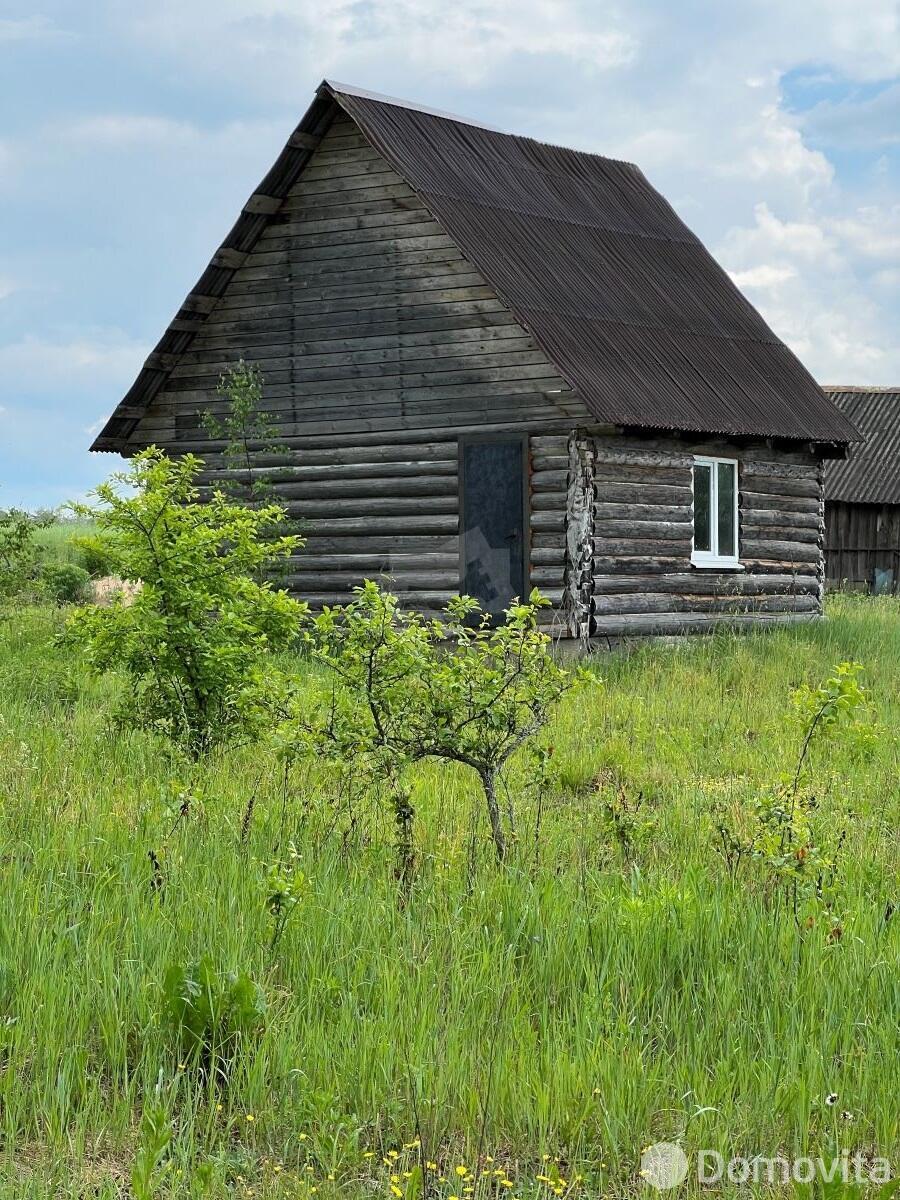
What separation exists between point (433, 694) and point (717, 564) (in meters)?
13.9

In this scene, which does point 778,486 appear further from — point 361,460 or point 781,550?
point 361,460

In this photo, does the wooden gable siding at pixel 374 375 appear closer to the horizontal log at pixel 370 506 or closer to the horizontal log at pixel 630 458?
the horizontal log at pixel 370 506

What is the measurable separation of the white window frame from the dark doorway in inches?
118

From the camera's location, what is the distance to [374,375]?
19578 mm

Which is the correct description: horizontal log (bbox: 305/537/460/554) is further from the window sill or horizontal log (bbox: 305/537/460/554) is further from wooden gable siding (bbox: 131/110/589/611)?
the window sill

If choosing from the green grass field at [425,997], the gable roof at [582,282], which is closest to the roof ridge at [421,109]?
the gable roof at [582,282]

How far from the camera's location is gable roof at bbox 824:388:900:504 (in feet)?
124

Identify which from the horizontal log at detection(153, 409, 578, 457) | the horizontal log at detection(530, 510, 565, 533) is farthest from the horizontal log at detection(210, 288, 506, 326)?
the horizontal log at detection(530, 510, 565, 533)

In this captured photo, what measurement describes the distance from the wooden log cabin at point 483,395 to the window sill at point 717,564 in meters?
0.04

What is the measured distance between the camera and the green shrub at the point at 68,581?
1118 inches

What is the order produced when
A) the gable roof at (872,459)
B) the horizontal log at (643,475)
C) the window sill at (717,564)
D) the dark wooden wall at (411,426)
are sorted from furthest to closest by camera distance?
the gable roof at (872,459)
the window sill at (717,564)
the horizontal log at (643,475)
the dark wooden wall at (411,426)

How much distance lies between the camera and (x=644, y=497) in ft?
63.1

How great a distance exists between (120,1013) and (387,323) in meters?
15.2

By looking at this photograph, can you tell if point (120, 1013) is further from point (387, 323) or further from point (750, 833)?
point (387, 323)
